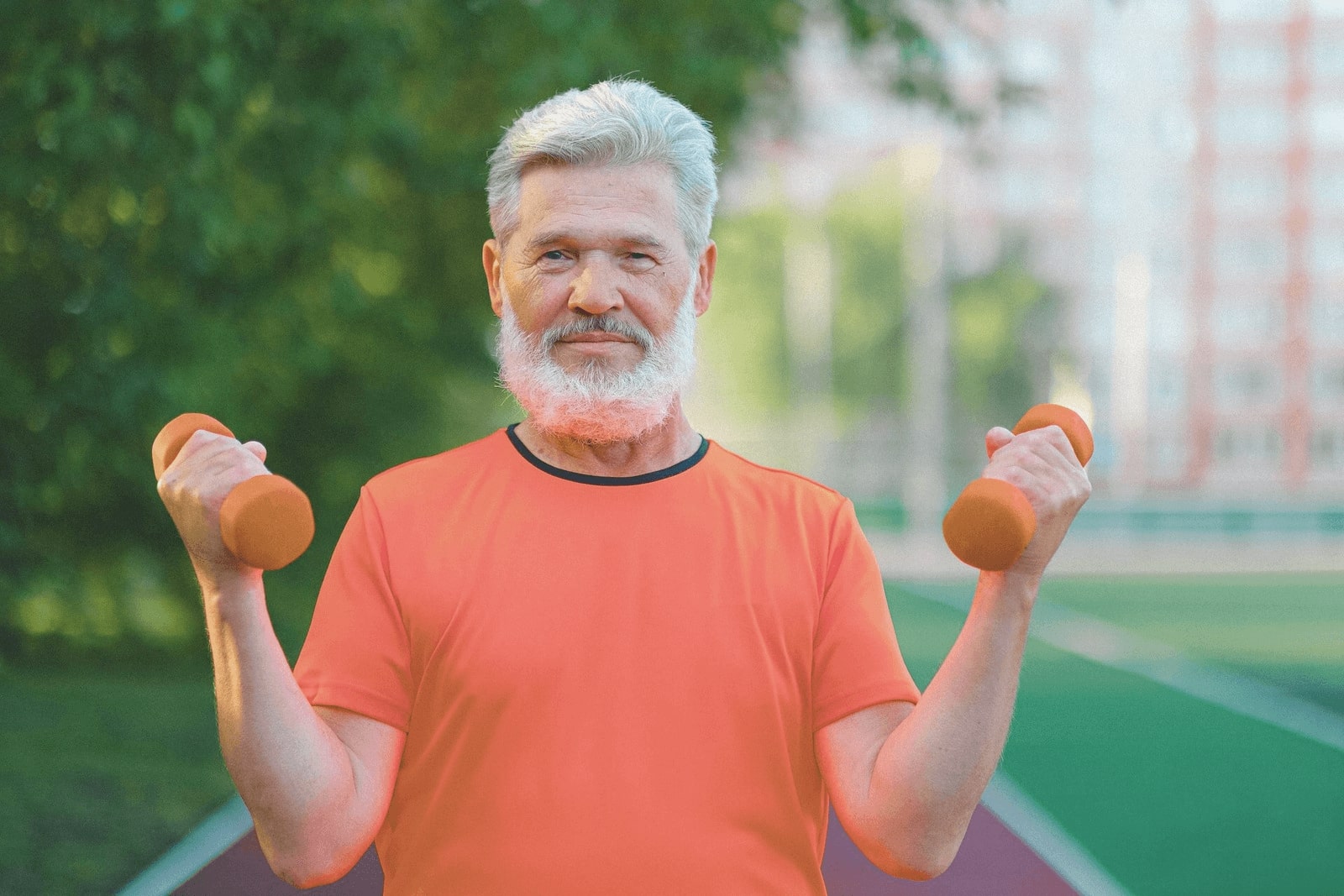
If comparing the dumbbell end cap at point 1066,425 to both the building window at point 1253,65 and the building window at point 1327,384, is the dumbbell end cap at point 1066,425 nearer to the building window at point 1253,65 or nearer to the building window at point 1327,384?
the building window at point 1327,384

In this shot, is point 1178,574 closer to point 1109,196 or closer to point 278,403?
point 278,403

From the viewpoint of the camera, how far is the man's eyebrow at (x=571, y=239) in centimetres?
210

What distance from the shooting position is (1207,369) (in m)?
64.1

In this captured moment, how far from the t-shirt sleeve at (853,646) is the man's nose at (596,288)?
1.55ft

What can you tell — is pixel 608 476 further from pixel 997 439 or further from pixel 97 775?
pixel 97 775

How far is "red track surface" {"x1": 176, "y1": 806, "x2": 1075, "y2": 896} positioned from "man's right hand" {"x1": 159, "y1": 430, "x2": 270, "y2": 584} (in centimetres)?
382

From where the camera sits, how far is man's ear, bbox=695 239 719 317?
2324mm

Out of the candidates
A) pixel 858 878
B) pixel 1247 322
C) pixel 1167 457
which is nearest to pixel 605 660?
pixel 858 878

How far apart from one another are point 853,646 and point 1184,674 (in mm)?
12732

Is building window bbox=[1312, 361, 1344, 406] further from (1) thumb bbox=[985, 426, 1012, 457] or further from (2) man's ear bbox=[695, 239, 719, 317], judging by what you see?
(1) thumb bbox=[985, 426, 1012, 457]

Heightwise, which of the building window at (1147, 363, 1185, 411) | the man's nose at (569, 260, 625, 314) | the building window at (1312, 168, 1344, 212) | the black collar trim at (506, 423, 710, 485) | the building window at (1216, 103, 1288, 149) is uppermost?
the man's nose at (569, 260, 625, 314)

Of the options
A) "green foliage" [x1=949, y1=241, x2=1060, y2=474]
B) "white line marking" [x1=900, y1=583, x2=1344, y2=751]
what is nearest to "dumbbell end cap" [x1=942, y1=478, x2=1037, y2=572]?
"white line marking" [x1=900, y1=583, x2=1344, y2=751]

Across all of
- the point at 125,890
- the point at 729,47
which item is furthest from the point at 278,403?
the point at 125,890

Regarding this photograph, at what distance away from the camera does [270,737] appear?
185 cm
